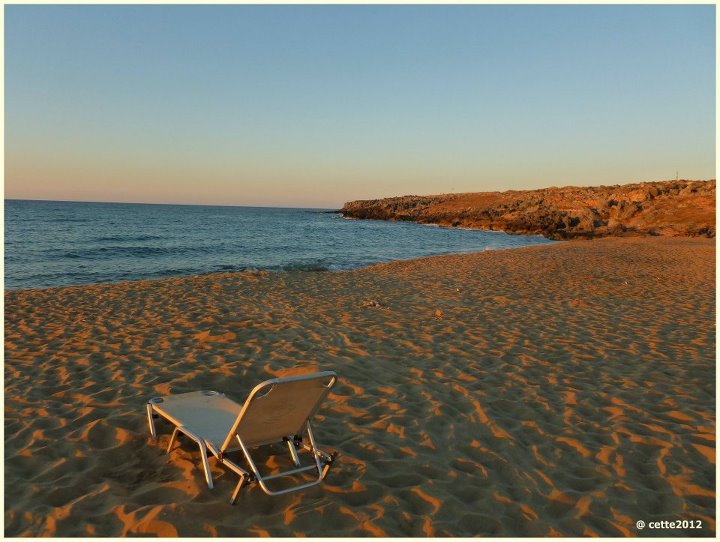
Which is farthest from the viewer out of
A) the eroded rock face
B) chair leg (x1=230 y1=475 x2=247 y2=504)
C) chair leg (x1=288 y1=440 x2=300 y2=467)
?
the eroded rock face

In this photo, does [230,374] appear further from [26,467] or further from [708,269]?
[708,269]

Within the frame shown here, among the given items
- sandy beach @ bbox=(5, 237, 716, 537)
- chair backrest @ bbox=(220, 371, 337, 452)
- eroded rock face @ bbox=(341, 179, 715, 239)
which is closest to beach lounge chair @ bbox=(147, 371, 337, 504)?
chair backrest @ bbox=(220, 371, 337, 452)

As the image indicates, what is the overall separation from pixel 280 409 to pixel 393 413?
201cm

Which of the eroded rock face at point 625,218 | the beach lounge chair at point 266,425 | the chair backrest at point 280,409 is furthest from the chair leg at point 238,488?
the eroded rock face at point 625,218

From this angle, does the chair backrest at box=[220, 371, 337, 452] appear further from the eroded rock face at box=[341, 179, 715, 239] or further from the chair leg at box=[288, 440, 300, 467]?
the eroded rock face at box=[341, 179, 715, 239]

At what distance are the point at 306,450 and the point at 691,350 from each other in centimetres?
→ 705

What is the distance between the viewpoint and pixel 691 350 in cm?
773

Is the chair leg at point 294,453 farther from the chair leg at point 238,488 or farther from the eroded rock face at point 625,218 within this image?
the eroded rock face at point 625,218

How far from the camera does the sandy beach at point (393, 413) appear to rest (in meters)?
3.55

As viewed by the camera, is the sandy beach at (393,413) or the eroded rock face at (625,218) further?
the eroded rock face at (625,218)

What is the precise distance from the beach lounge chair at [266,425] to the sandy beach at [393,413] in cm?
23

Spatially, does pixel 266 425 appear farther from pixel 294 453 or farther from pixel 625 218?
pixel 625 218

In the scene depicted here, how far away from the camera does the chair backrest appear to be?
11.6ft

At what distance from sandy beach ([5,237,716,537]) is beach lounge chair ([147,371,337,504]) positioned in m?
0.23
